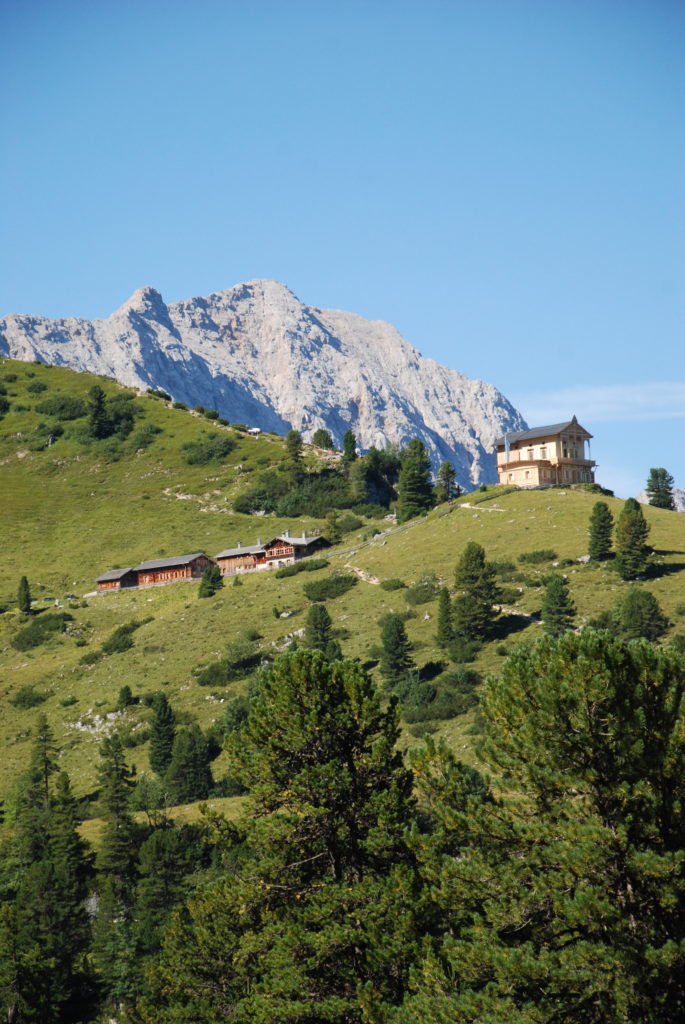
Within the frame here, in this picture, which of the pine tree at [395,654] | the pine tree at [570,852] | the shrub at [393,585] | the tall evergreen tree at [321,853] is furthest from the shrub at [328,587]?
the pine tree at [570,852]

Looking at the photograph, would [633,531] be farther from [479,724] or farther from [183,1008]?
[183,1008]

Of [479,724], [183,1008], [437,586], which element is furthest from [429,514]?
[183,1008]

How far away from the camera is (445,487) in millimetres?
142375

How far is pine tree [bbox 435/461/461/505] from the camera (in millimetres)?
138875

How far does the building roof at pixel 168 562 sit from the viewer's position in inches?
4679

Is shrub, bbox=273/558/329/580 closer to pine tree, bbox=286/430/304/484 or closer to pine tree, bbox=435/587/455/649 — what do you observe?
pine tree, bbox=435/587/455/649

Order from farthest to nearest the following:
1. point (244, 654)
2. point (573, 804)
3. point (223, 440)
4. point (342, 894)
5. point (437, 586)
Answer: point (223, 440) → point (437, 586) → point (244, 654) → point (342, 894) → point (573, 804)

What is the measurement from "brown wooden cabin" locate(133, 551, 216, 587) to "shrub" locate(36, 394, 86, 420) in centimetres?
6901

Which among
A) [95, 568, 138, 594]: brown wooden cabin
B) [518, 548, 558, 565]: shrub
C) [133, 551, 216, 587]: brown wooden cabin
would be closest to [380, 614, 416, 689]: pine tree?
[518, 548, 558, 565]: shrub

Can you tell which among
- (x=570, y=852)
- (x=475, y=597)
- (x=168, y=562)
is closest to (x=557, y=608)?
(x=475, y=597)

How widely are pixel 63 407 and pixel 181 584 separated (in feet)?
262

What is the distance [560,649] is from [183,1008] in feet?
59.5

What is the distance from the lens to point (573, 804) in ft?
64.9

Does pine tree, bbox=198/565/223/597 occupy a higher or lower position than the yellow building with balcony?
lower
